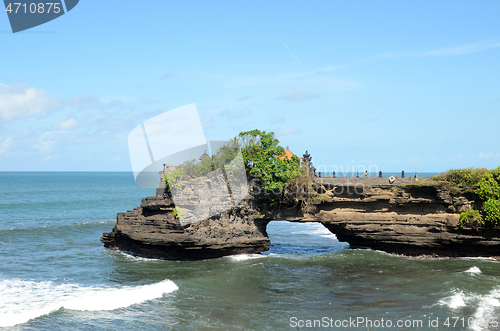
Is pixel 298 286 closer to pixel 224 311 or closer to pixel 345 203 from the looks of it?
pixel 224 311

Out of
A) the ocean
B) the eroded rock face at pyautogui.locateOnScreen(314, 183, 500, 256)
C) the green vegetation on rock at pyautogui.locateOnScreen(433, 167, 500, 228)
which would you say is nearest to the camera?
the ocean

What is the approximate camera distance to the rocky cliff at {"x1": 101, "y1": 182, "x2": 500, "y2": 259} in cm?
2162

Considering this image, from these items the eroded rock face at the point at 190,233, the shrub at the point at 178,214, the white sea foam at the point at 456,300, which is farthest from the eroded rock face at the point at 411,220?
the shrub at the point at 178,214

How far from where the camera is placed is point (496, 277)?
18.2m

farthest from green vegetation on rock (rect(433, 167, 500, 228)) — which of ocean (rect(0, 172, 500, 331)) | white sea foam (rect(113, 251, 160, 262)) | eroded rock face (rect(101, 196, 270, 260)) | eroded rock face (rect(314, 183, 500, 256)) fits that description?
white sea foam (rect(113, 251, 160, 262))

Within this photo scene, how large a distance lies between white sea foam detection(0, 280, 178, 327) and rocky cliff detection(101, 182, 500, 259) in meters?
4.63

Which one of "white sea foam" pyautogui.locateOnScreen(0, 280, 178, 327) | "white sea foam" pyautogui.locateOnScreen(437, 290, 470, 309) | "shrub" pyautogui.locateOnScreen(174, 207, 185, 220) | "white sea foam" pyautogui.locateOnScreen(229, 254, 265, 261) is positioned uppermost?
"shrub" pyautogui.locateOnScreen(174, 207, 185, 220)

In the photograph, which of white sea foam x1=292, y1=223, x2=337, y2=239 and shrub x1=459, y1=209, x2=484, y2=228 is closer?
shrub x1=459, y1=209, x2=484, y2=228

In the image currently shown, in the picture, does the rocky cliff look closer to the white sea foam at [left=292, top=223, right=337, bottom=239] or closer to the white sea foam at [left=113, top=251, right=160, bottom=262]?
the white sea foam at [left=113, top=251, right=160, bottom=262]

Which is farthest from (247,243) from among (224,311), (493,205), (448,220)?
(493,205)

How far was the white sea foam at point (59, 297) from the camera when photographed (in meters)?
15.0

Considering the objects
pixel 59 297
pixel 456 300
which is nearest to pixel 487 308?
pixel 456 300

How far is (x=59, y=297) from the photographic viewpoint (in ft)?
54.5

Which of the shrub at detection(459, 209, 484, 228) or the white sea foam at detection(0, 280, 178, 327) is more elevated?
the shrub at detection(459, 209, 484, 228)
